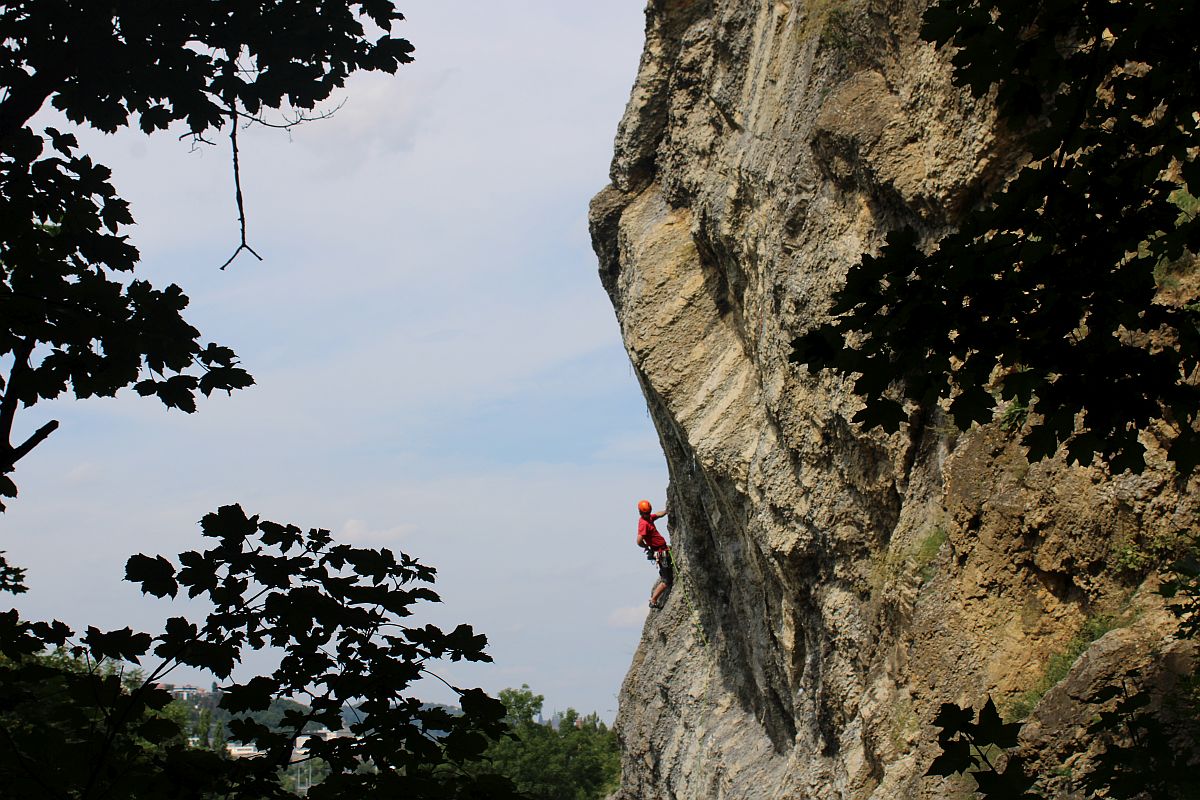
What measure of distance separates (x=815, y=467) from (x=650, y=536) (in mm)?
9714

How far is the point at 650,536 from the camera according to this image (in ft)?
68.9

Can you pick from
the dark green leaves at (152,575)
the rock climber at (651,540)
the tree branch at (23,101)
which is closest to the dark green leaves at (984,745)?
the dark green leaves at (152,575)

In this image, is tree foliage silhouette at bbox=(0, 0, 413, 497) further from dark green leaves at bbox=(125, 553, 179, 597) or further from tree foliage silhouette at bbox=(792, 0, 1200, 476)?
tree foliage silhouette at bbox=(792, 0, 1200, 476)

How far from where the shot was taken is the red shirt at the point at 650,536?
20.9 m

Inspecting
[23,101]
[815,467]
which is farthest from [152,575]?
[815,467]

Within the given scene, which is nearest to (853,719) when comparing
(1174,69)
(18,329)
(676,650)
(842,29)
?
(842,29)

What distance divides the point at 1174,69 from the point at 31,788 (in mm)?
3901

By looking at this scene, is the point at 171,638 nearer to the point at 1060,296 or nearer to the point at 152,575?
the point at 152,575

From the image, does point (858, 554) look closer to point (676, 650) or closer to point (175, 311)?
point (175, 311)

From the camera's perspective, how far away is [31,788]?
9.71 ft

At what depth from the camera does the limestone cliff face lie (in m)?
7.66

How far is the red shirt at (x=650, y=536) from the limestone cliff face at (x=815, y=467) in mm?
1065

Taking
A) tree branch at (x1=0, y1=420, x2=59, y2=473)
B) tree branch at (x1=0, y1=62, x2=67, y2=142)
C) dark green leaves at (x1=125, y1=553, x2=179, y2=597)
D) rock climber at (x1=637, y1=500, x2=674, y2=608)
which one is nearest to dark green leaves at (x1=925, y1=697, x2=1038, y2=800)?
dark green leaves at (x1=125, y1=553, x2=179, y2=597)

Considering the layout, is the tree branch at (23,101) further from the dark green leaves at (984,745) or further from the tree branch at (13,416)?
→ the dark green leaves at (984,745)
